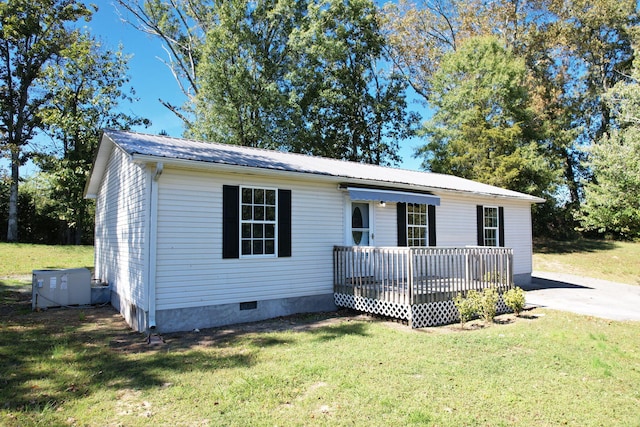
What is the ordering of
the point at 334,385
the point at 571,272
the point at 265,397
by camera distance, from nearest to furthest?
1. the point at 265,397
2. the point at 334,385
3. the point at 571,272

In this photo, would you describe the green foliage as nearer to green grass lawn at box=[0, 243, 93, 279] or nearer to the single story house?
the single story house

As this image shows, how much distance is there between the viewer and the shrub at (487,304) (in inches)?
318

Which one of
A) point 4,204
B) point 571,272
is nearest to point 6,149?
point 4,204

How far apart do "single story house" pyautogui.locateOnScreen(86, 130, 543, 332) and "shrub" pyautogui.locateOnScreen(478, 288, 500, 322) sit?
1740 millimetres

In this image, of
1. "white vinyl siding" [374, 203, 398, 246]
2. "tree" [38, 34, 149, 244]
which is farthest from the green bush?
"tree" [38, 34, 149, 244]

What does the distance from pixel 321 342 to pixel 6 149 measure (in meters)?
14.9

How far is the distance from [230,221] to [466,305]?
510 cm

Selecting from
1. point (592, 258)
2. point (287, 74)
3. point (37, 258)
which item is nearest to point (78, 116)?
point (37, 258)

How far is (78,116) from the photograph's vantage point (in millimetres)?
22172

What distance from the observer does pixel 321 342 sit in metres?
6.52

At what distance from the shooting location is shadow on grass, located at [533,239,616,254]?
2209cm

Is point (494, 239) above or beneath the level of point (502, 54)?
beneath

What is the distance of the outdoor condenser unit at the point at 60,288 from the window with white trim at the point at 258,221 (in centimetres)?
472

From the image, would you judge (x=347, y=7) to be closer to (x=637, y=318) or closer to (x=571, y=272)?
(x=571, y=272)
